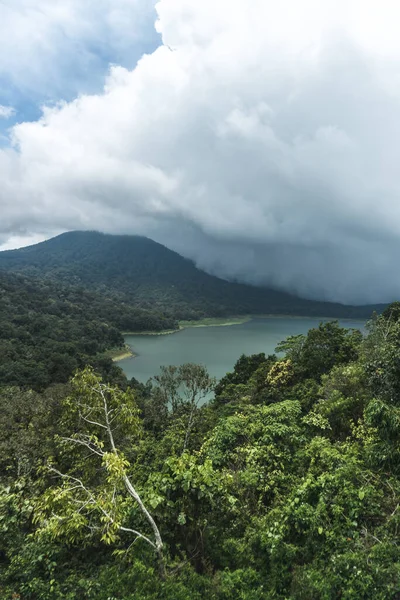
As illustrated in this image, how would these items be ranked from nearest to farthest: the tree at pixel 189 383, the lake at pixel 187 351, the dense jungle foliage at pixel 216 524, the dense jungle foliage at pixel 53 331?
the dense jungle foliage at pixel 216 524 < the tree at pixel 189 383 < the dense jungle foliage at pixel 53 331 < the lake at pixel 187 351

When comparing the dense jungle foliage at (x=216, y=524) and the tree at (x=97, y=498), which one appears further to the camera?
the tree at (x=97, y=498)

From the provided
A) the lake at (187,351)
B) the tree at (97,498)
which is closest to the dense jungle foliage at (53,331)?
the lake at (187,351)

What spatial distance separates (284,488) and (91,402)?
176 inches

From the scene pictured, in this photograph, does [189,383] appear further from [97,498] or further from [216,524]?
[97,498]

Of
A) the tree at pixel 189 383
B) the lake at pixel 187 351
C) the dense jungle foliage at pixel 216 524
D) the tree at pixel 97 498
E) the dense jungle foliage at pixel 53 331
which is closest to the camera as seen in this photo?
the dense jungle foliage at pixel 216 524

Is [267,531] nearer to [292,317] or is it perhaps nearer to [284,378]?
[284,378]

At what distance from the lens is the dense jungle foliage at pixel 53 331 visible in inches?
1724

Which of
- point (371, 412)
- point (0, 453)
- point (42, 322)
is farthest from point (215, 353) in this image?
point (371, 412)

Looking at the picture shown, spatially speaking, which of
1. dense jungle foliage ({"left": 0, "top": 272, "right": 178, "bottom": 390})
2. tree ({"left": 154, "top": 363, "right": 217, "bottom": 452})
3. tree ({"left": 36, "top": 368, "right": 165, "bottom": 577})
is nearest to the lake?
dense jungle foliage ({"left": 0, "top": 272, "right": 178, "bottom": 390})

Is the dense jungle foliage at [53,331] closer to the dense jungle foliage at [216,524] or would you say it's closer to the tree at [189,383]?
the tree at [189,383]

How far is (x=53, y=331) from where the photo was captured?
7325 cm

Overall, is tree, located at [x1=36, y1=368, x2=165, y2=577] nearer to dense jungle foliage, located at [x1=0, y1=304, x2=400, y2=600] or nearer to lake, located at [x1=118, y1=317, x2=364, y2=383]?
dense jungle foliage, located at [x1=0, y1=304, x2=400, y2=600]

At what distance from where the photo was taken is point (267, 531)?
507 cm

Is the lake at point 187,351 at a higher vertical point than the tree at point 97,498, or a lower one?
lower
